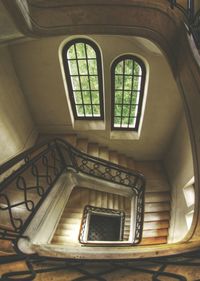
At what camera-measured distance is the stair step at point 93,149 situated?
7278 millimetres

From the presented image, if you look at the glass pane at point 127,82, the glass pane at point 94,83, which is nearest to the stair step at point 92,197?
the glass pane at point 94,83

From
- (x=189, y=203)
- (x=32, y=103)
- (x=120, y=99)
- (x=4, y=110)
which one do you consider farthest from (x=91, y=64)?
(x=189, y=203)

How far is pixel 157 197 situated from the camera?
7.23 m

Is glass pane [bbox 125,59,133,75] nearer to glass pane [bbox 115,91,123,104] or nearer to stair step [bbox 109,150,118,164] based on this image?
glass pane [bbox 115,91,123,104]

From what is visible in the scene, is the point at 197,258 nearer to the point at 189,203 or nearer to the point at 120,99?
the point at 189,203

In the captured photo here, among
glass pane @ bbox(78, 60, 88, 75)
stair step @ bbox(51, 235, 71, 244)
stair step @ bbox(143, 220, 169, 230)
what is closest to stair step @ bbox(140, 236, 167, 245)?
stair step @ bbox(143, 220, 169, 230)

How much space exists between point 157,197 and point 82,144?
2.67 metres

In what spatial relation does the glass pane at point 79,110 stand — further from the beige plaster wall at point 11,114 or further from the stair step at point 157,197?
the stair step at point 157,197

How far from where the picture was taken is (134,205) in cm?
654

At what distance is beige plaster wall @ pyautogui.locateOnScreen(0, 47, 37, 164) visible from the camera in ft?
18.5

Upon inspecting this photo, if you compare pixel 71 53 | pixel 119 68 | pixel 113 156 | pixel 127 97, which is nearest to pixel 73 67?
pixel 71 53

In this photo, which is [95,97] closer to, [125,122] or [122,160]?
[125,122]

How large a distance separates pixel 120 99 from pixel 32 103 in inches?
98.7

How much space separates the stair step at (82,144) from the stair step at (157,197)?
226 cm
